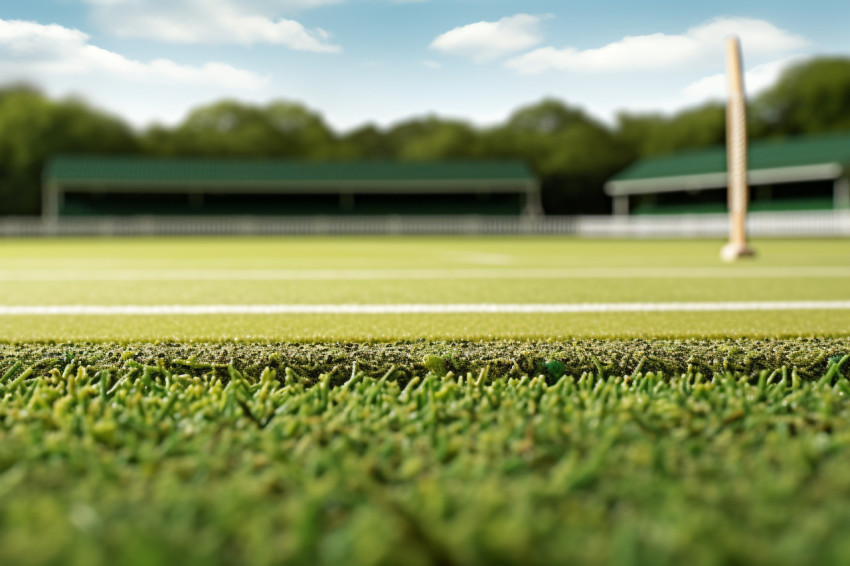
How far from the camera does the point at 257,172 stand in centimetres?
3938

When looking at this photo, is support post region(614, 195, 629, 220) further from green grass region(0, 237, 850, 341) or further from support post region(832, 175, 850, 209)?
green grass region(0, 237, 850, 341)

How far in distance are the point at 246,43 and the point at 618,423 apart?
251 inches

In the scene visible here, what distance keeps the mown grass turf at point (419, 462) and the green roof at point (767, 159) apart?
32.8 meters

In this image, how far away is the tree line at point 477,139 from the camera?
51.9 m

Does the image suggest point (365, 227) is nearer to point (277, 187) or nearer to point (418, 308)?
point (277, 187)

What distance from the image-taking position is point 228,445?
1.70 m

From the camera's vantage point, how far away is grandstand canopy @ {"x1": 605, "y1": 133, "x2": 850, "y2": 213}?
31.0 m

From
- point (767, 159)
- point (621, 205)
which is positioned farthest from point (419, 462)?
point (621, 205)

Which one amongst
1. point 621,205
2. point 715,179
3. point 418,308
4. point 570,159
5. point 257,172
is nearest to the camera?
point 418,308

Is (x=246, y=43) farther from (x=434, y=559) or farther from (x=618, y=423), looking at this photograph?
(x=434, y=559)

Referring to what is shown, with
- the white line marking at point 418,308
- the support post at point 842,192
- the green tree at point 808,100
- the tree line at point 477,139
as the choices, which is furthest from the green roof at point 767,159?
the white line marking at point 418,308

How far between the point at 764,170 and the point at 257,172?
25431 millimetres

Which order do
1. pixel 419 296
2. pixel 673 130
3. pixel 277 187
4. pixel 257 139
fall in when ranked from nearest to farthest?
pixel 419 296 < pixel 277 187 < pixel 673 130 < pixel 257 139

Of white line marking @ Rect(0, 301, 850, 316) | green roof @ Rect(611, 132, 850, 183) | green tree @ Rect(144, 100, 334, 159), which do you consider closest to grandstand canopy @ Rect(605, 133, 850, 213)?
green roof @ Rect(611, 132, 850, 183)
